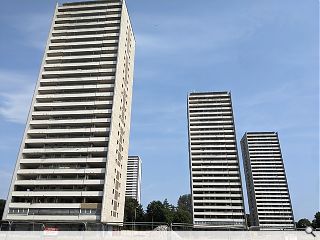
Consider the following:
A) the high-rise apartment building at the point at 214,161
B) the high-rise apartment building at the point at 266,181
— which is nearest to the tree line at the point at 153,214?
the high-rise apartment building at the point at 214,161

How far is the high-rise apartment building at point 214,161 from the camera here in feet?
389

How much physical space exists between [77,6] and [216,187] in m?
85.3

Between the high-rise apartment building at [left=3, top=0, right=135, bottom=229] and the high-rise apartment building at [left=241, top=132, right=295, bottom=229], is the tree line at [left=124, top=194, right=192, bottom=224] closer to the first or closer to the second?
the high-rise apartment building at [left=3, top=0, right=135, bottom=229]

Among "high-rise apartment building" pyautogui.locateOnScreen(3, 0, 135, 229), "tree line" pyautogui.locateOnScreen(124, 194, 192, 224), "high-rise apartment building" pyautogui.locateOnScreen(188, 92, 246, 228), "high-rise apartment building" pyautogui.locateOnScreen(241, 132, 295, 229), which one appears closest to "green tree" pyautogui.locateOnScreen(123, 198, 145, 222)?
"tree line" pyautogui.locateOnScreen(124, 194, 192, 224)

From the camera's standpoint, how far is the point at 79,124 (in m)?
70.9

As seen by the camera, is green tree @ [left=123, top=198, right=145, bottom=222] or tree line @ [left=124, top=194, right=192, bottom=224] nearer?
tree line @ [left=124, top=194, right=192, bottom=224]

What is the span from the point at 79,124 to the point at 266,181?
134 m

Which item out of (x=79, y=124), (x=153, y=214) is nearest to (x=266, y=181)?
(x=153, y=214)

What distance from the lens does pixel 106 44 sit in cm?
8056

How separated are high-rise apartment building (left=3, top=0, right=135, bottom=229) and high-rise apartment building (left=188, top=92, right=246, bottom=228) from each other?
169 ft

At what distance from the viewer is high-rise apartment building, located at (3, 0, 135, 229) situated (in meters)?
62.8

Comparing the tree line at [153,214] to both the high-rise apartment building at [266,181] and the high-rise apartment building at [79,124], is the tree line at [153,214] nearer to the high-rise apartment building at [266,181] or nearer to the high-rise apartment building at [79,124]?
the high-rise apartment building at [79,124]

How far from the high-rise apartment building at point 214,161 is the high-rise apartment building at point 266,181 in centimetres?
5070

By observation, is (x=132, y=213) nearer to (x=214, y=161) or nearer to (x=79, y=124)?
(x=214, y=161)
